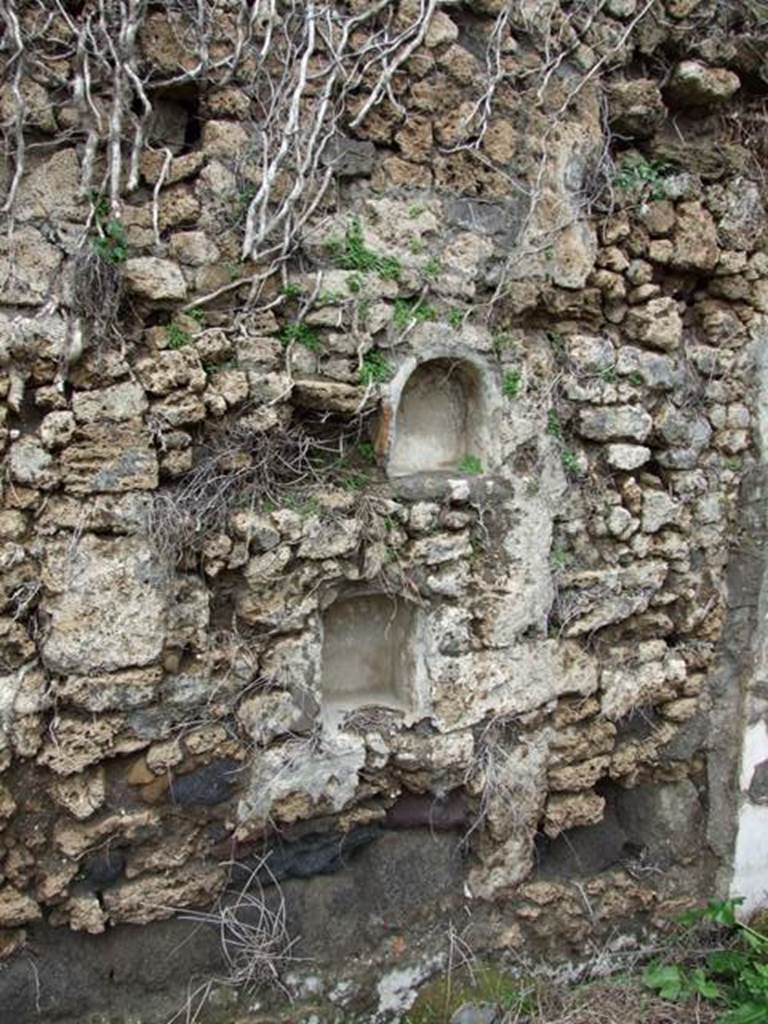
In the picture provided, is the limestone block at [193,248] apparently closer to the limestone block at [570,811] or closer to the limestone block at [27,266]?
the limestone block at [27,266]

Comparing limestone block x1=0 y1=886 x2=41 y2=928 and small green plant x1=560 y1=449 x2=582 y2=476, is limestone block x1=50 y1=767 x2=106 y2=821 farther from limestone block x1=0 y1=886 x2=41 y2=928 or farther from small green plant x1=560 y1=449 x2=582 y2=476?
small green plant x1=560 y1=449 x2=582 y2=476

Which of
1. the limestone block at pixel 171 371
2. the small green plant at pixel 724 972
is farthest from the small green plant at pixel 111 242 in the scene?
the small green plant at pixel 724 972

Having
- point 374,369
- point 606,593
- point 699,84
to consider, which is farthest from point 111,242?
point 699,84

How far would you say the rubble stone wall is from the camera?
2113 mm

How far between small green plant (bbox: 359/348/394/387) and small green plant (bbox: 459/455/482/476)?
398 mm

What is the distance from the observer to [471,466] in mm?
2639

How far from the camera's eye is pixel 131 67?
2.09m

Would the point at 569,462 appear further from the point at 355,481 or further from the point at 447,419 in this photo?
the point at 355,481

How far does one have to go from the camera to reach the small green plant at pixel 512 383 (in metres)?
2.59

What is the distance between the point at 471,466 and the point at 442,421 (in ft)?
0.56

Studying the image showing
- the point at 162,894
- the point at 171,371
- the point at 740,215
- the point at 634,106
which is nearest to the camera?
the point at 171,371

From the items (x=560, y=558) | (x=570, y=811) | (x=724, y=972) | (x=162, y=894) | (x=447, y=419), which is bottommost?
(x=724, y=972)

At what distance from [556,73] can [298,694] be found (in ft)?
6.51

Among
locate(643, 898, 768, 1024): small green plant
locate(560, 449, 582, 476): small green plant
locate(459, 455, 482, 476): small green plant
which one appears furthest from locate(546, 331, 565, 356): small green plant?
locate(643, 898, 768, 1024): small green plant
